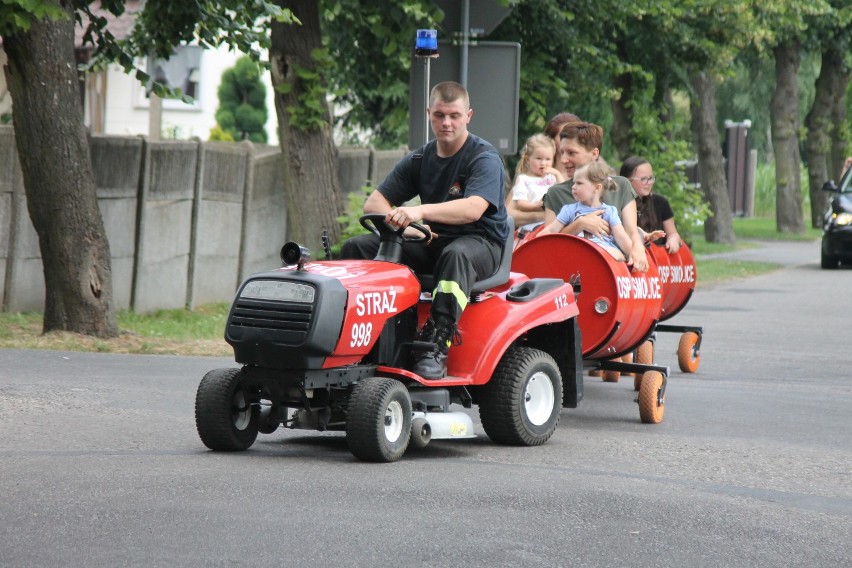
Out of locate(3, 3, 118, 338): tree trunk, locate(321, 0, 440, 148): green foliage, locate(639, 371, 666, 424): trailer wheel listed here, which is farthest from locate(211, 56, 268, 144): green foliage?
locate(639, 371, 666, 424): trailer wheel

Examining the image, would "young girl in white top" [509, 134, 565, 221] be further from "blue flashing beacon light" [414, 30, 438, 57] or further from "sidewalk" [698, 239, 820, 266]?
"sidewalk" [698, 239, 820, 266]

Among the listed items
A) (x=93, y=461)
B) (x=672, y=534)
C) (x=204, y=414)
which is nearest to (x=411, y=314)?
(x=204, y=414)

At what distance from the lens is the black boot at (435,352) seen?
7734 mm

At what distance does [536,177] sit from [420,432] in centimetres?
391

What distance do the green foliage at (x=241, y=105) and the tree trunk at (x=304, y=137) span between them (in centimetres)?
3277

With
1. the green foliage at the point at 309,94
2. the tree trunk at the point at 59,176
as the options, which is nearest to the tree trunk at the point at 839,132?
the green foliage at the point at 309,94

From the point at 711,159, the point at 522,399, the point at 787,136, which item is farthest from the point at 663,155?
the point at 522,399

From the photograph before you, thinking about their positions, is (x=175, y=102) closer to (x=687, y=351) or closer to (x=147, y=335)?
(x=147, y=335)

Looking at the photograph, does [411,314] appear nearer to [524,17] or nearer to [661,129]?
[524,17]

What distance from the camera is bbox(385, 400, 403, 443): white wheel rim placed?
750 centimetres

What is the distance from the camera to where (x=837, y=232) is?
90.5 ft

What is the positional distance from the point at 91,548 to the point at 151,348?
754cm

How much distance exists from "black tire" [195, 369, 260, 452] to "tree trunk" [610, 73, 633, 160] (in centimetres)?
1987

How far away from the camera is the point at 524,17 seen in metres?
22.7
